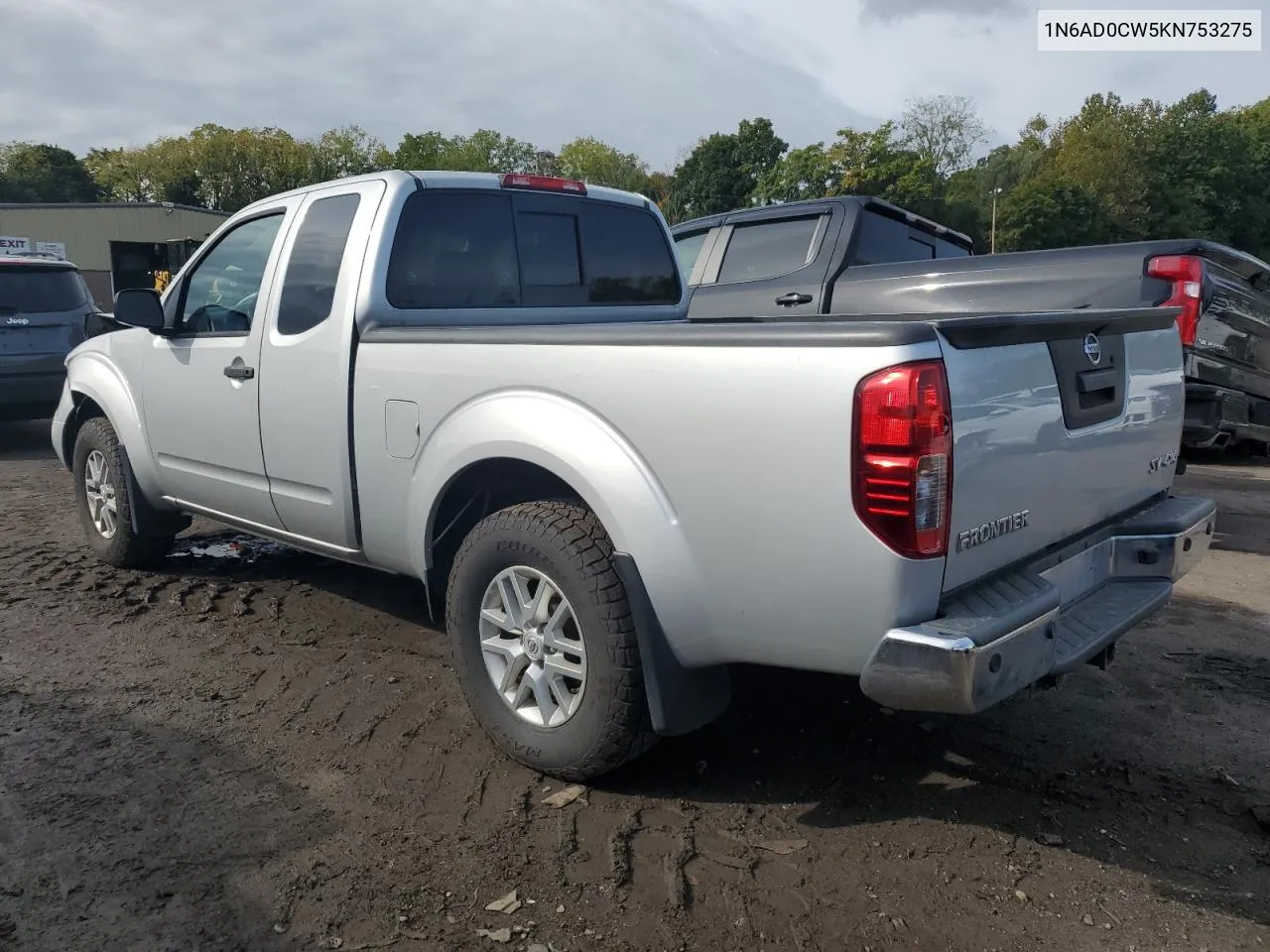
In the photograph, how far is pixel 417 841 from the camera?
9.09ft

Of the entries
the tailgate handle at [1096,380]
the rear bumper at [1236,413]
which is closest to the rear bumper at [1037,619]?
the tailgate handle at [1096,380]

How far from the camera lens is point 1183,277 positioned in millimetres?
5824

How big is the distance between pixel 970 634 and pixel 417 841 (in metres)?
1.63

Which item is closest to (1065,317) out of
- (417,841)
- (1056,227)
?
(417,841)

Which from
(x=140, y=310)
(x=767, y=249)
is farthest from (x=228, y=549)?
(x=767, y=249)

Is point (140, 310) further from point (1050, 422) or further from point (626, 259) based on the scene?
point (1050, 422)

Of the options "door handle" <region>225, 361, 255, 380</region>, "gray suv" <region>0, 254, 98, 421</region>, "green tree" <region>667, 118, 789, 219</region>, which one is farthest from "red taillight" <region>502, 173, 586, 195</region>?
"green tree" <region>667, 118, 789, 219</region>

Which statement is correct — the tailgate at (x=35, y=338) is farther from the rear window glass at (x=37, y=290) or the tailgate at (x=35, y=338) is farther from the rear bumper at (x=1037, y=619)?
the rear bumper at (x=1037, y=619)

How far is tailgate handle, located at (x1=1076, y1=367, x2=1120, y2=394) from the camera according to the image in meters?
2.89

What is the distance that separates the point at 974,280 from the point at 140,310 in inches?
184

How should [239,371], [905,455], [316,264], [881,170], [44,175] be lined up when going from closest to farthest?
[905,455] → [316,264] → [239,371] → [881,170] → [44,175]

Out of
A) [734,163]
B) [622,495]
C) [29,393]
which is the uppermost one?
[734,163]

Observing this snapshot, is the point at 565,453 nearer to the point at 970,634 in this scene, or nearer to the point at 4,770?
the point at 970,634

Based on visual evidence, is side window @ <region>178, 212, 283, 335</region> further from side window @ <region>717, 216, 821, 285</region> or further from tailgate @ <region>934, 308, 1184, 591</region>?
side window @ <region>717, 216, 821, 285</region>
